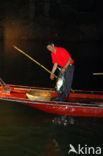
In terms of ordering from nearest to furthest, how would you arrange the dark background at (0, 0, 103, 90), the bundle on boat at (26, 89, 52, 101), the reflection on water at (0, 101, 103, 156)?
the reflection on water at (0, 101, 103, 156)
the bundle on boat at (26, 89, 52, 101)
the dark background at (0, 0, 103, 90)

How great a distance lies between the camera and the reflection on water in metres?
7.17

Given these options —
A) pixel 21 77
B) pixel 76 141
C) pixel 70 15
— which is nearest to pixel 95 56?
pixel 21 77

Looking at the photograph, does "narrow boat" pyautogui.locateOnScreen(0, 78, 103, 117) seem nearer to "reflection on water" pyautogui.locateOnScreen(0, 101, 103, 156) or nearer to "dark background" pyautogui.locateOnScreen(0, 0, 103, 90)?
"reflection on water" pyautogui.locateOnScreen(0, 101, 103, 156)

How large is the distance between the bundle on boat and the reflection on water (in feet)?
2.37

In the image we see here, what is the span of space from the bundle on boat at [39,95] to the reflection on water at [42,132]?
0.72 metres

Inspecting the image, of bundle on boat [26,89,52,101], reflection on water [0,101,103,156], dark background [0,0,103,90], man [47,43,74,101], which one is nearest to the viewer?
reflection on water [0,101,103,156]

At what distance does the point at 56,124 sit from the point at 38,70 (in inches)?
393

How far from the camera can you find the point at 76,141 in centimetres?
760

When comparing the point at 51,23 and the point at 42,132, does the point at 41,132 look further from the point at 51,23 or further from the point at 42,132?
the point at 51,23

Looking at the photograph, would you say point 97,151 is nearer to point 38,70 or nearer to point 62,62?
point 62,62

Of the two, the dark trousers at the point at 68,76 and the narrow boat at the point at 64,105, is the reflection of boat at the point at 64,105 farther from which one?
the dark trousers at the point at 68,76

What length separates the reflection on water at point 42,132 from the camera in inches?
282

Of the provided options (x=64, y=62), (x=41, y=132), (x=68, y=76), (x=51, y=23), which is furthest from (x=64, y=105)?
(x=51, y=23)

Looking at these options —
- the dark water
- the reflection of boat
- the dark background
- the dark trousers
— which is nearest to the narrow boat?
the reflection of boat
